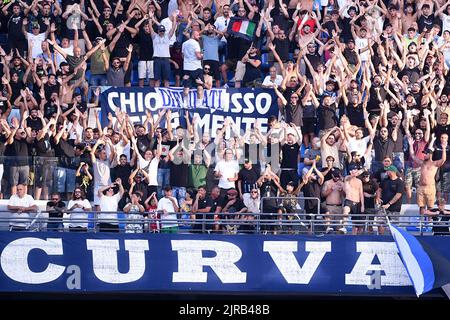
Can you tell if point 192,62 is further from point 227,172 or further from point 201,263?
point 201,263

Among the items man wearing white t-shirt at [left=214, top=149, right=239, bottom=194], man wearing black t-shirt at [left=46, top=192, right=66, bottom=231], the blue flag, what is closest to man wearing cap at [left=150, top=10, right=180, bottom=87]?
man wearing white t-shirt at [left=214, top=149, right=239, bottom=194]

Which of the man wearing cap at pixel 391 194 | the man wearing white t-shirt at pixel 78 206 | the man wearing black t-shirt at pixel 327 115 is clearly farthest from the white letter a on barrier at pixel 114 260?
the man wearing black t-shirt at pixel 327 115

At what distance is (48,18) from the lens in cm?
2402

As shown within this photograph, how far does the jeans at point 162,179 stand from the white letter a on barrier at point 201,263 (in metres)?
2.50

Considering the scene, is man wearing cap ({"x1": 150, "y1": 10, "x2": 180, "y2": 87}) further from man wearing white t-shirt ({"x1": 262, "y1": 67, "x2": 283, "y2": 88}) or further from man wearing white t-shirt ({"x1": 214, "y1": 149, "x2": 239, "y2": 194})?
man wearing white t-shirt ({"x1": 214, "y1": 149, "x2": 239, "y2": 194})

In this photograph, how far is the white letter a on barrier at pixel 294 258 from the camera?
19.5 m

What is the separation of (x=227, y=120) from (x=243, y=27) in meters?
2.26

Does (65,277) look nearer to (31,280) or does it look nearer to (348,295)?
(31,280)

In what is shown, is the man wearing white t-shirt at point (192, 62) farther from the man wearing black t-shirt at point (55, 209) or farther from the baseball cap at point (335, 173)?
→ the man wearing black t-shirt at point (55, 209)

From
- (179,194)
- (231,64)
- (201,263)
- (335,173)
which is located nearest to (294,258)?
(201,263)

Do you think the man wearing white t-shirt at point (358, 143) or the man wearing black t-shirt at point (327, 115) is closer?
the man wearing white t-shirt at point (358, 143)

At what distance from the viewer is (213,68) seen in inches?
936
